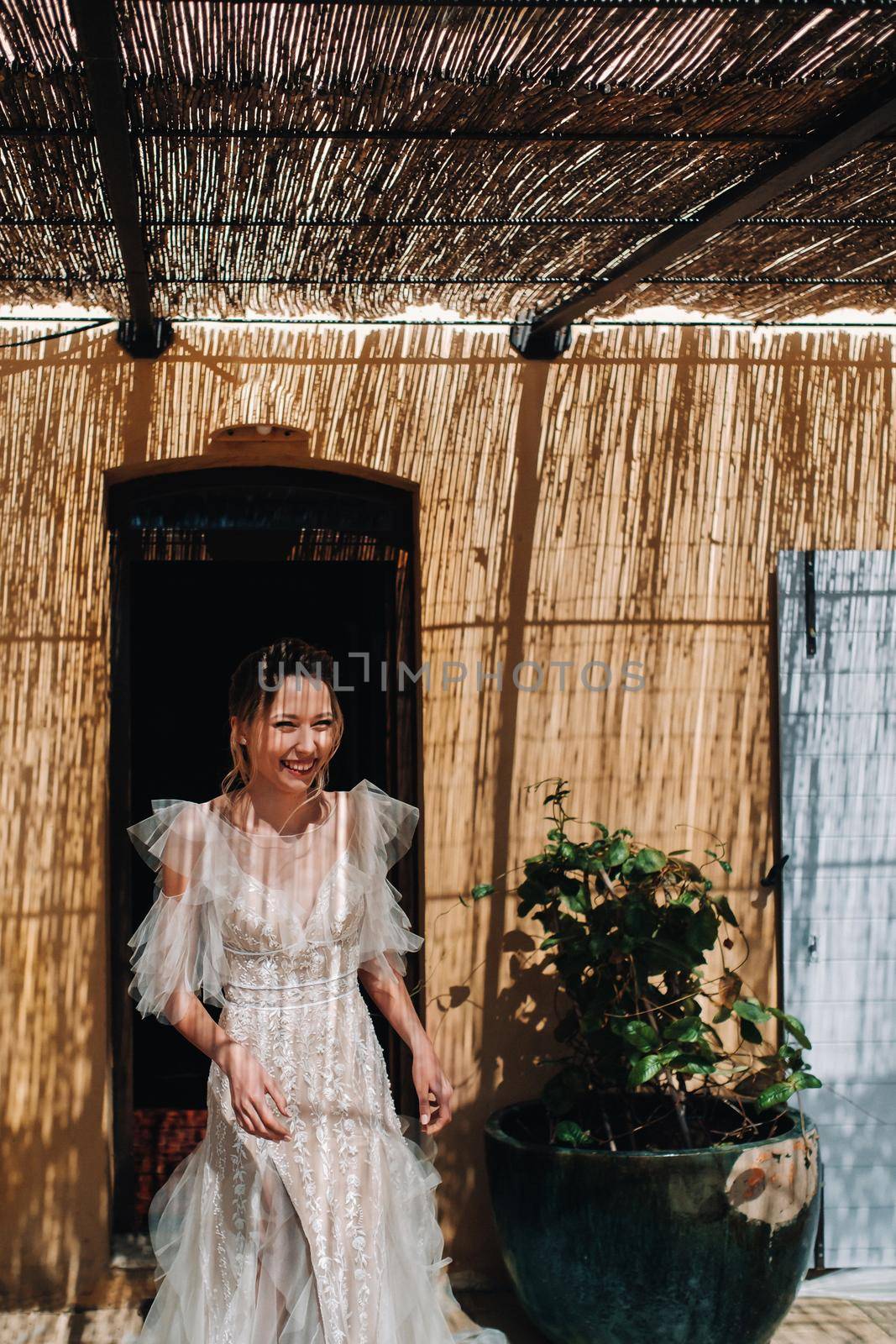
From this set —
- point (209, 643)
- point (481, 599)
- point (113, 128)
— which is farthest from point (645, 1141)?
point (113, 128)

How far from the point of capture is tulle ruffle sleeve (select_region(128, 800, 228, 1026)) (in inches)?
112

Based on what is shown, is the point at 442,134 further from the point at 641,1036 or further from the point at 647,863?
the point at 641,1036

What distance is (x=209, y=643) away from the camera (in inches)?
202

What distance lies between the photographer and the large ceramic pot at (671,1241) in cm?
358

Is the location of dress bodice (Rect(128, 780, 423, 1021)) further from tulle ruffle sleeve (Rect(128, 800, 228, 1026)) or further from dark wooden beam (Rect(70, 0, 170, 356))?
dark wooden beam (Rect(70, 0, 170, 356))

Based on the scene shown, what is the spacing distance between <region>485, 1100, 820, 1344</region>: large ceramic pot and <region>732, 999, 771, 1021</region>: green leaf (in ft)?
1.03

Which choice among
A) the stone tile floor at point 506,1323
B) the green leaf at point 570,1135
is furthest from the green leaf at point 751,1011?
the stone tile floor at point 506,1323

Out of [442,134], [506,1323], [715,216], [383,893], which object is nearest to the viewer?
[383,893]

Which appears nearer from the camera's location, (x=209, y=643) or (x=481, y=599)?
(x=481, y=599)

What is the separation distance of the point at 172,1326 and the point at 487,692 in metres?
2.06

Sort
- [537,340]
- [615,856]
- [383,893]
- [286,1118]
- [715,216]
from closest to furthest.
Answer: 1. [286,1118]
2. [383,893]
3. [715,216]
4. [615,856]
5. [537,340]

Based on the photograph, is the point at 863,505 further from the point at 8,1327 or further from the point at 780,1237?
the point at 8,1327

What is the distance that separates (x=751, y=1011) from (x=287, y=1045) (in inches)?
58.9

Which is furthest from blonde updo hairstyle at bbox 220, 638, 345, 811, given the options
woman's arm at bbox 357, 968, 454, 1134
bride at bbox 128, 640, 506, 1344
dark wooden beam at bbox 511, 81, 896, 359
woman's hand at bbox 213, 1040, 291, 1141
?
dark wooden beam at bbox 511, 81, 896, 359
